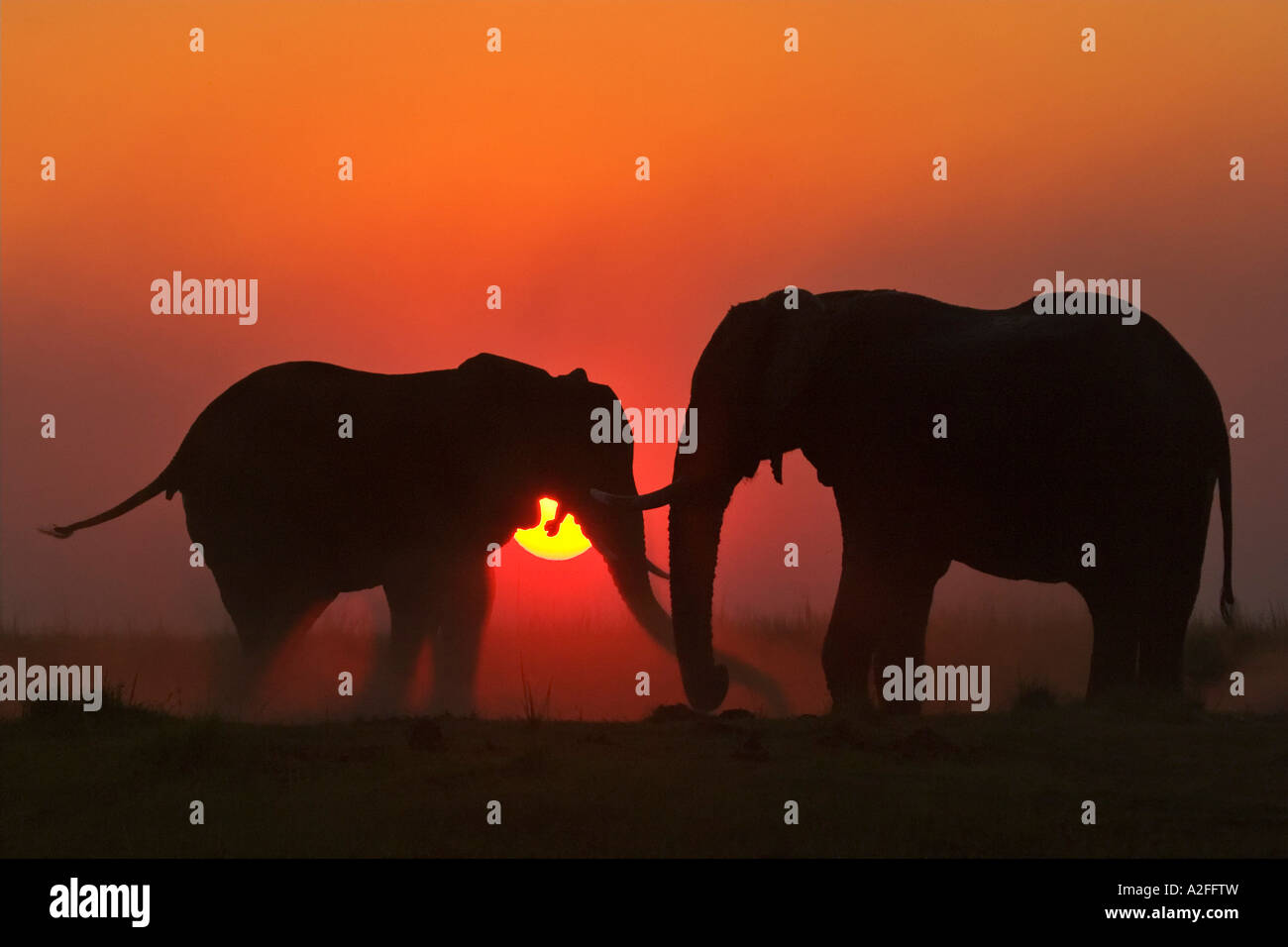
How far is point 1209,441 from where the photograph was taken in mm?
15156

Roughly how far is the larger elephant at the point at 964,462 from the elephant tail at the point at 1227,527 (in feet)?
0.07

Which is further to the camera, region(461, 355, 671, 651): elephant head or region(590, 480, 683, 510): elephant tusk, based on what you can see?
region(461, 355, 671, 651): elephant head

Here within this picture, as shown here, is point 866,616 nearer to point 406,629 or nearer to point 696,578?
point 696,578

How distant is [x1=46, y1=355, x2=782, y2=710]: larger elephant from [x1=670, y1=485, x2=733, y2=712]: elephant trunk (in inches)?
113

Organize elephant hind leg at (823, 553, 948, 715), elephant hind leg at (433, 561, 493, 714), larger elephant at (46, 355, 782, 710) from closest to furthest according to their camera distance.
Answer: elephant hind leg at (823, 553, 948, 715) < elephant hind leg at (433, 561, 493, 714) < larger elephant at (46, 355, 782, 710)

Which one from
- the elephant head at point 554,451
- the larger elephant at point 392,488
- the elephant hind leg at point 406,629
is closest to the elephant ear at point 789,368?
the larger elephant at point 392,488

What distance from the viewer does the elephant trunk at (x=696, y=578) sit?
16.1 metres

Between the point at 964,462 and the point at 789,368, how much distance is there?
1792 mm

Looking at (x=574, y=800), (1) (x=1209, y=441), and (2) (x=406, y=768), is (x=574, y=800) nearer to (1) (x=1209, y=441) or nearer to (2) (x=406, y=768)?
(2) (x=406, y=768)

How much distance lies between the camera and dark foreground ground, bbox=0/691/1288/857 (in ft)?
35.4

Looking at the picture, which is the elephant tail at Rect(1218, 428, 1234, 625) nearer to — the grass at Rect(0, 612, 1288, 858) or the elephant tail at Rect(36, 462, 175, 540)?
the grass at Rect(0, 612, 1288, 858)

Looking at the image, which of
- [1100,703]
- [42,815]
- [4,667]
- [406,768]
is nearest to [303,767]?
[406,768]

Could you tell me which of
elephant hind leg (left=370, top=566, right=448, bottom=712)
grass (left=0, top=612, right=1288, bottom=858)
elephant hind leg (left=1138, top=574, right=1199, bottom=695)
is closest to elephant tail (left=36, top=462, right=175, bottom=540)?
elephant hind leg (left=370, top=566, right=448, bottom=712)

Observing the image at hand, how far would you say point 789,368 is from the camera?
1608 centimetres
